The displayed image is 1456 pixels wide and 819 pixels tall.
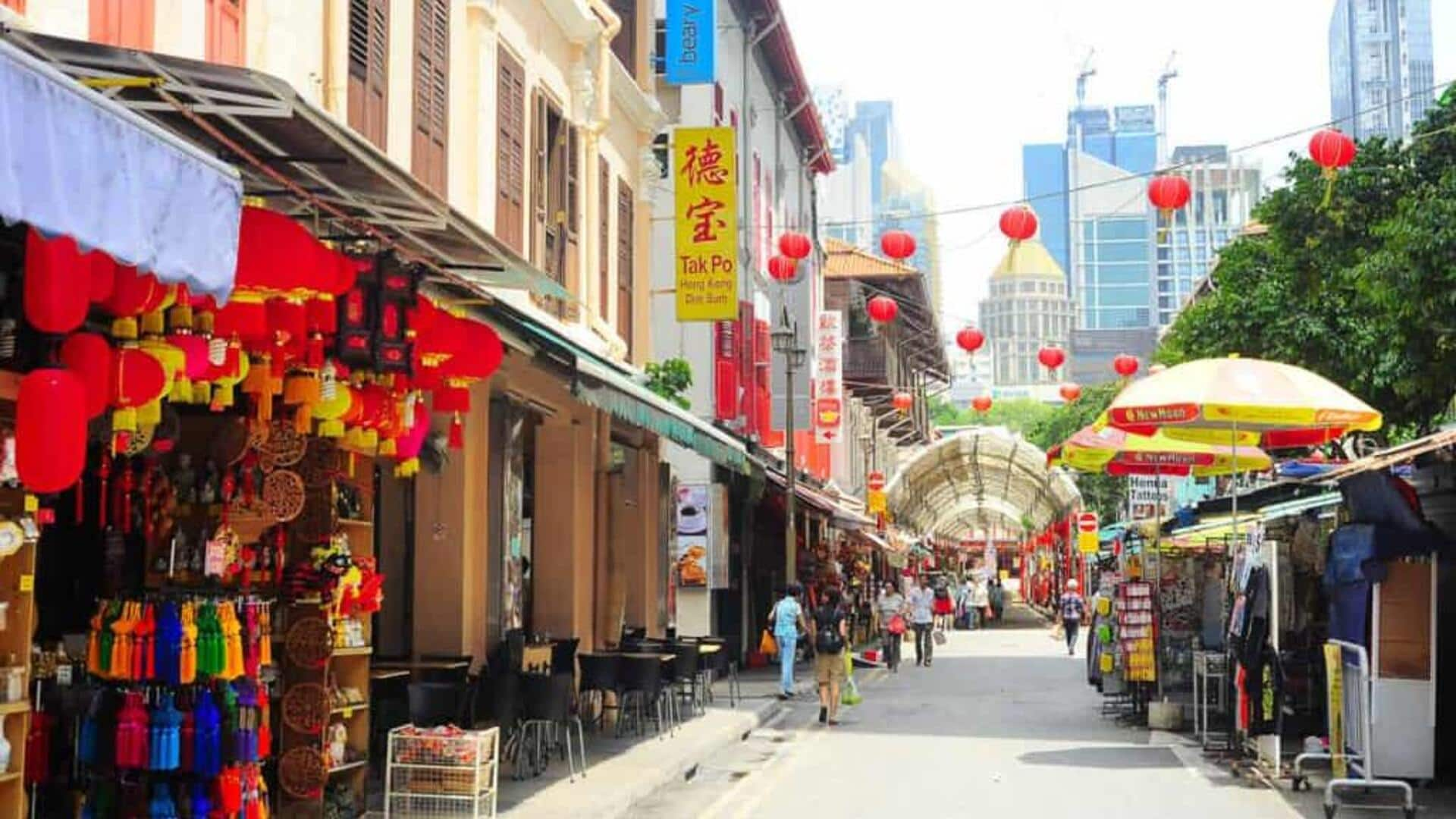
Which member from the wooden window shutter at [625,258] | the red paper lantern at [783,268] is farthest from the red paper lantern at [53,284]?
the red paper lantern at [783,268]

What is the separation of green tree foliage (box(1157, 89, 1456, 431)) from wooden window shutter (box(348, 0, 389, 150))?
36.6 ft

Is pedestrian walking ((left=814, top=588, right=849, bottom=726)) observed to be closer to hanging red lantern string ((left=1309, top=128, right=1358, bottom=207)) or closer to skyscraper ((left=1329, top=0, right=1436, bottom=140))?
hanging red lantern string ((left=1309, top=128, right=1358, bottom=207))

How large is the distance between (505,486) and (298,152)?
9.15 m

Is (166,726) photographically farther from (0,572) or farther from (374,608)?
(374,608)

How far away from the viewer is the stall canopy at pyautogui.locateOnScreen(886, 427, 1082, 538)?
52.1 meters

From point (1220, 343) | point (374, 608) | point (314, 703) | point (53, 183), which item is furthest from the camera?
point (1220, 343)

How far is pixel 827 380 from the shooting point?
41438mm

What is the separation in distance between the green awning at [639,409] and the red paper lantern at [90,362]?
6.32 meters

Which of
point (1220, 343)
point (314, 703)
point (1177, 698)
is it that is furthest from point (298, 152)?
point (1220, 343)

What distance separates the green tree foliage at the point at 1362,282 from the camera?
62.4ft

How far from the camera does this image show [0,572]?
7891mm

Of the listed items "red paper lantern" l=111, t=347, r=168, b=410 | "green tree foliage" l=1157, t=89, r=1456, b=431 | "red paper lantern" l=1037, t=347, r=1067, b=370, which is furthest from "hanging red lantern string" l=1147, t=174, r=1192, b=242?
"red paper lantern" l=111, t=347, r=168, b=410

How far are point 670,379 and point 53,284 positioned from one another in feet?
57.8

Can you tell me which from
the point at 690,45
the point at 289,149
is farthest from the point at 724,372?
the point at 289,149
